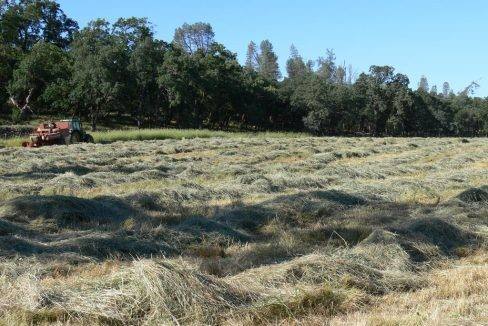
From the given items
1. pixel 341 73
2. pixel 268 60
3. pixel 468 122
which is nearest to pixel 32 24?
pixel 268 60

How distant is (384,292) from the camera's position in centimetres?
569

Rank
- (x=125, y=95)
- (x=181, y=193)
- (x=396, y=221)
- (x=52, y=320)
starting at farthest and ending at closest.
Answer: (x=125, y=95), (x=181, y=193), (x=396, y=221), (x=52, y=320)

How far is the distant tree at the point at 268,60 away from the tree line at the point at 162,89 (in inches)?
1582

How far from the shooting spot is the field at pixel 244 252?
4750mm

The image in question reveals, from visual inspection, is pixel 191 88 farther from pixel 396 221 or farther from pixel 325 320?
pixel 325 320

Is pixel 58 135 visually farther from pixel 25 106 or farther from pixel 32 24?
pixel 32 24

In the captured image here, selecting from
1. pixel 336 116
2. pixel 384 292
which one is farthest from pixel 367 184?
pixel 336 116

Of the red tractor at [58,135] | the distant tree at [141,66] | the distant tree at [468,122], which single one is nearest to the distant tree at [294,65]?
the distant tree at [468,122]

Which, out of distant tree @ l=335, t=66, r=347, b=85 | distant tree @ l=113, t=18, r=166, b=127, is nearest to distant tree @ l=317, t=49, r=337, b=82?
distant tree @ l=335, t=66, r=347, b=85

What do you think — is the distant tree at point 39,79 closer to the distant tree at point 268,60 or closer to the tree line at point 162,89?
the tree line at point 162,89

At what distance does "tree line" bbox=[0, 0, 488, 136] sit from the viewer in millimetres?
53062

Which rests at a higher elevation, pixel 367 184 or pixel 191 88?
pixel 191 88

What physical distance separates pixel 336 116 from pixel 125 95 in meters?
32.4

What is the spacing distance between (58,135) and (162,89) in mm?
29012
